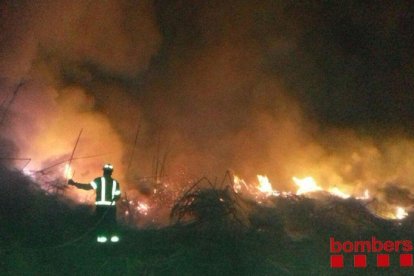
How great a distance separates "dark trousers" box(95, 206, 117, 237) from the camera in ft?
27.5

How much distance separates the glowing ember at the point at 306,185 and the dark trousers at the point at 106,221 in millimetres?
5459

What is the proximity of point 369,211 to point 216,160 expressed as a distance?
14.2 ft

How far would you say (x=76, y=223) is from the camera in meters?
9.24

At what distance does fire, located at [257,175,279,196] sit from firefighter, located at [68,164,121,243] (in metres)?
4.28

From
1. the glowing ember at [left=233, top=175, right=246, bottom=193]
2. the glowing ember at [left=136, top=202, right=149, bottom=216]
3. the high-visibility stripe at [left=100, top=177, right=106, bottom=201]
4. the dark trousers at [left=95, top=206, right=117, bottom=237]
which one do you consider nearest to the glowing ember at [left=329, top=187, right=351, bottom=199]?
the glowing ember at [left=233, top=175, right=246, bottom=193]

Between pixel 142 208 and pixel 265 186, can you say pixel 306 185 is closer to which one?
pixel 265 186

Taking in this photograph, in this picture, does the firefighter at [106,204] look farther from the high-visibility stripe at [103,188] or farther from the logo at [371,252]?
the logo at [371,252]

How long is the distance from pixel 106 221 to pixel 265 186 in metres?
5.36

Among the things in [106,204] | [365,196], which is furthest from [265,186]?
[106,204]

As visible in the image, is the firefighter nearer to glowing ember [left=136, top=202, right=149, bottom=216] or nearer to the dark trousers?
the dark trousers

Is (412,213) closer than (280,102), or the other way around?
(412,213)

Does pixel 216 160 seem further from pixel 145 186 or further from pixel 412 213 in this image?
pixel 412 213

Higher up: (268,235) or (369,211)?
(369,211)

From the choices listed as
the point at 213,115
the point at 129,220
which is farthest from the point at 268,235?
the point at 213,115
